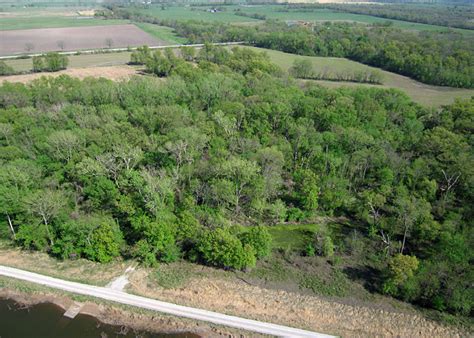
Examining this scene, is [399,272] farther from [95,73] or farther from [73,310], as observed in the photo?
[95,73]

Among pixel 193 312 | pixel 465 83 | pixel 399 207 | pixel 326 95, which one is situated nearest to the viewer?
pixel 193 312

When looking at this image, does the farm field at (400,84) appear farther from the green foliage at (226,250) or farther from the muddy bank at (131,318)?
the muddy bank at (131,318)

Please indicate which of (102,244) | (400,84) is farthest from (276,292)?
(400,84)

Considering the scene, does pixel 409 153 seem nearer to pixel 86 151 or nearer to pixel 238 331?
pixel 238 331

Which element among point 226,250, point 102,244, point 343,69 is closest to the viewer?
point 226,250

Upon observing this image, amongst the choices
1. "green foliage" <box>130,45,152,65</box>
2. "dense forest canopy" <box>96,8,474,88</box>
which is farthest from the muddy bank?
"dense forest canopy" <box>96,8,474,88</box>

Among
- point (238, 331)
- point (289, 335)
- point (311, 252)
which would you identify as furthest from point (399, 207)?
point (238, 331)

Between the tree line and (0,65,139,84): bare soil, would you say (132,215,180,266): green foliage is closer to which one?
(0,65,139,84): bare soil

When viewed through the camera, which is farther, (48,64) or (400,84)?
(48,64)
